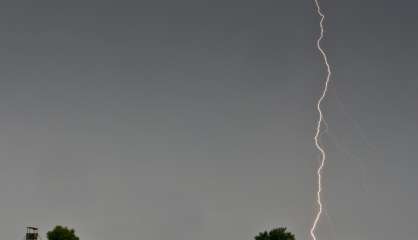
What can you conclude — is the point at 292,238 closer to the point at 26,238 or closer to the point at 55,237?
the point at 55,237

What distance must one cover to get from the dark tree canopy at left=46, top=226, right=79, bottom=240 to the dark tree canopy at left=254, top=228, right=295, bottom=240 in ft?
92.7

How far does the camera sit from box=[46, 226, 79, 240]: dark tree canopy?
10119 centimetres

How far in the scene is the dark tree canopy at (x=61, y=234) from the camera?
101 m

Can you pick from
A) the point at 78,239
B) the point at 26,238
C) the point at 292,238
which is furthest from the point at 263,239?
the point at 26,238

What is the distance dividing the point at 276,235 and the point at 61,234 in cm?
3272

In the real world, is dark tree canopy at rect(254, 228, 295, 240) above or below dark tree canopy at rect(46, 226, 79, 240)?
below

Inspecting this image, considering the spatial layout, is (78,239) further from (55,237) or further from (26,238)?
(26,238)

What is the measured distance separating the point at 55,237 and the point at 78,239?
3.52 meters

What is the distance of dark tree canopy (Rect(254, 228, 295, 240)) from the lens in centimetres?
9919

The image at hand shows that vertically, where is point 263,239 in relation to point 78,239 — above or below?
below

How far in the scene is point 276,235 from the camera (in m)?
99.3

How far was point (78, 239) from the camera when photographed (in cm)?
10238

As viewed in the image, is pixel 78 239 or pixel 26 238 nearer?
pixel 78 239

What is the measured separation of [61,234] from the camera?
10144 cm
